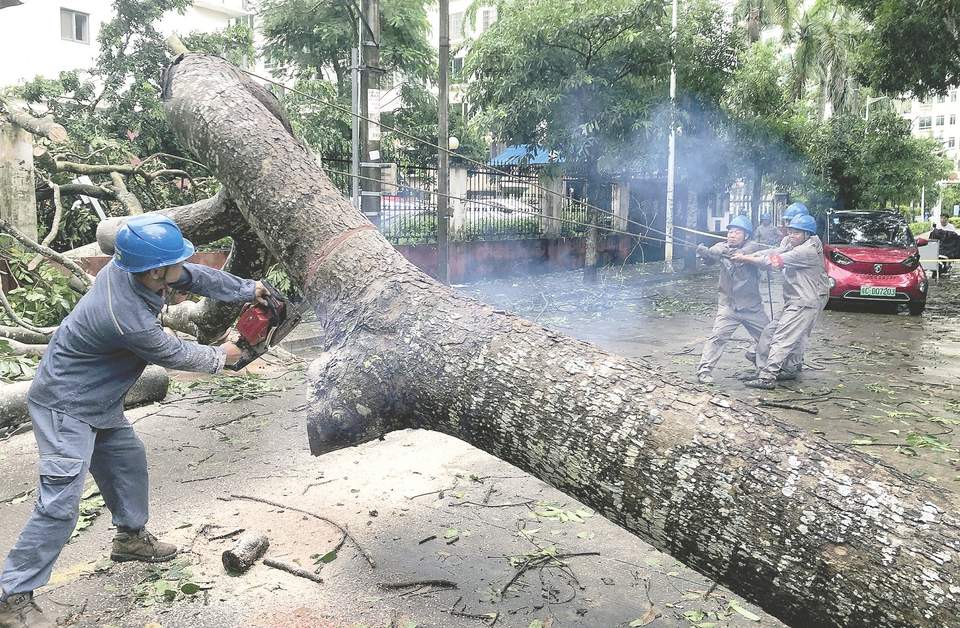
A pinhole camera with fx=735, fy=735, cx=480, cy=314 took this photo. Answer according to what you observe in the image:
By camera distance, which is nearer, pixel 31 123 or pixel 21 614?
pixel 21 614

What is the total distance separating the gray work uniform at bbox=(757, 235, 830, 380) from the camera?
7.10 meters

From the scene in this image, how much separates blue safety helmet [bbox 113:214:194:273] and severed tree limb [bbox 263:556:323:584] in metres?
1.41

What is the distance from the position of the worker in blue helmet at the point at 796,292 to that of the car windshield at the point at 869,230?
19.7ft

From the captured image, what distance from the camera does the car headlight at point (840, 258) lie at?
1198 centimetres

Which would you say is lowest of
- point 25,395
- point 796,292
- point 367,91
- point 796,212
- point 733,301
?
point 25,395

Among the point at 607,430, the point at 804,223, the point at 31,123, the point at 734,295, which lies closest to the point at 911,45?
the point at 804,223

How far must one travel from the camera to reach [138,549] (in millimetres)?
3381

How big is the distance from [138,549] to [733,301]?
19.0ft

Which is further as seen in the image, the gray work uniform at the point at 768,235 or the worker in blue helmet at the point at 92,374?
the gray work uniform at the point at 768,235

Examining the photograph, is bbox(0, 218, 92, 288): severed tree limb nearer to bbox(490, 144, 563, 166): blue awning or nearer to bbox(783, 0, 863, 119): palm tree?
bbox(490, 144, 563, 166): blue awning

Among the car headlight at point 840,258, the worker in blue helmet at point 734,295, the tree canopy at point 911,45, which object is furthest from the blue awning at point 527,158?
the worker in blue helmet at point 734,295

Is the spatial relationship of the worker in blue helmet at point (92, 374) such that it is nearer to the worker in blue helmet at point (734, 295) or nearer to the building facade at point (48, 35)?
the worker in blue helmet at point (734, 295)

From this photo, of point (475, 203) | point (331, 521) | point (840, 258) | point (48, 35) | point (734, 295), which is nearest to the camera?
point (331, 521)

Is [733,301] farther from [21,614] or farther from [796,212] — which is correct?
[21,614]
